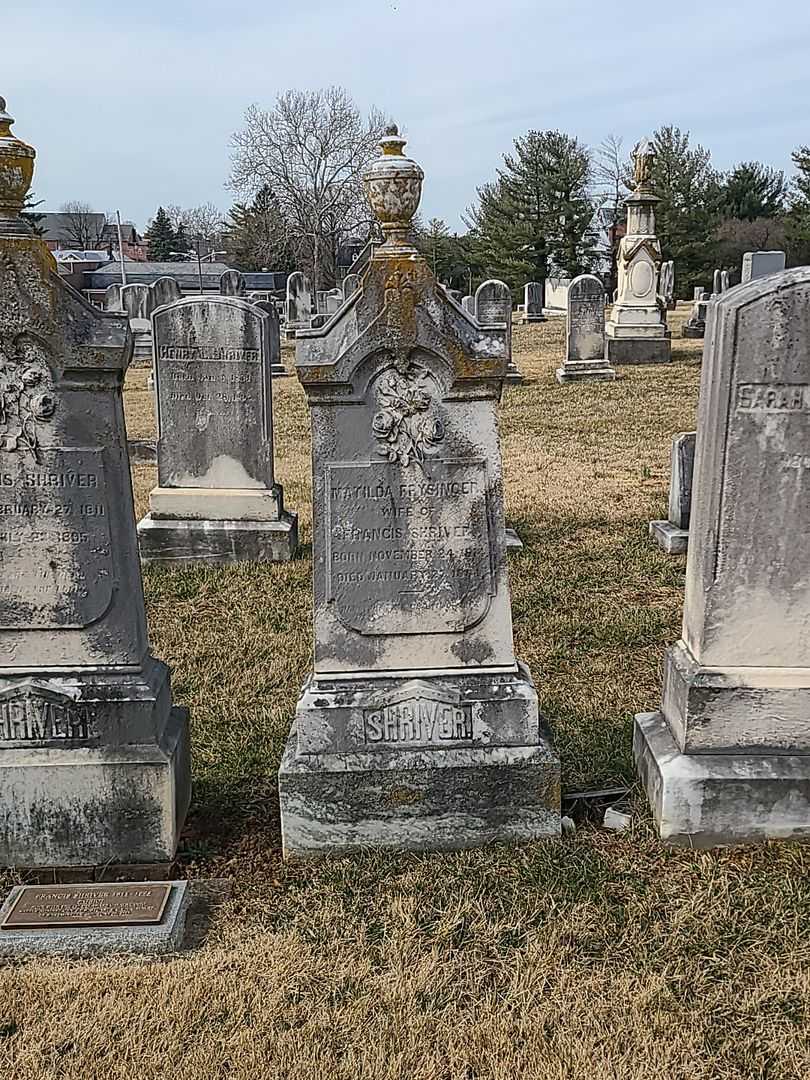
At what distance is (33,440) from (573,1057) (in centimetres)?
290

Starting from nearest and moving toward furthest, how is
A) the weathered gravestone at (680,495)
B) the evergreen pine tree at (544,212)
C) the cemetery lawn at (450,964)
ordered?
1. the cemetery lawn at (450,964)
2. the weathered gravestone at (680,495)
3. the evergreen pine tree at (544,212)

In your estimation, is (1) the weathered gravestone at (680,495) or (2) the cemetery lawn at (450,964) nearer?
(2) the cemetery lawn at (450,964)

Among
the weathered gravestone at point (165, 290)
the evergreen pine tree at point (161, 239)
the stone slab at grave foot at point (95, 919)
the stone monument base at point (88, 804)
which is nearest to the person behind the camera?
the stone slab at grave foot at point (95, 919)

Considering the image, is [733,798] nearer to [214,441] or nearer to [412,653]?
[412,653]

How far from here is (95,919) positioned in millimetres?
3363

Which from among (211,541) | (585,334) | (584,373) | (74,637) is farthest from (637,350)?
(74,637)

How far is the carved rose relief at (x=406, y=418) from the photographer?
3.68m

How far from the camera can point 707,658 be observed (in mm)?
3896

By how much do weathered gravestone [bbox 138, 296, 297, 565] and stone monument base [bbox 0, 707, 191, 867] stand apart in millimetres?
4164

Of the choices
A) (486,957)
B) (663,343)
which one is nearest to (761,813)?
(486,957)

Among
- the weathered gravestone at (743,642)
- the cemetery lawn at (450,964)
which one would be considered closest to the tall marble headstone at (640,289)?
the cemetery lawn at (450,964)

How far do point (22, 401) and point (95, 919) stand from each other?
1.96 metres

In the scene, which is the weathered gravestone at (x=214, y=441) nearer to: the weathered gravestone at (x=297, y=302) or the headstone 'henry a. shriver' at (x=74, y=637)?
the headstone 'henry a. shriver' at (x=74, y=637)

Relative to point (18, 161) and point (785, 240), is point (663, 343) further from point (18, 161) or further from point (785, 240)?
point (785, 240)
